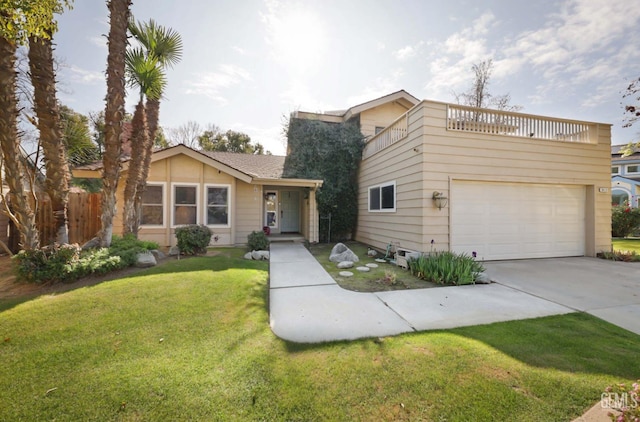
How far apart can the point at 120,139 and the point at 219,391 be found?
6218 mm

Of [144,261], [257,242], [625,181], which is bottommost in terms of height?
[144,261]

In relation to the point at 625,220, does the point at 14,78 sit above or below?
above

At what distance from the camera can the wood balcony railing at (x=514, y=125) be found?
671cm

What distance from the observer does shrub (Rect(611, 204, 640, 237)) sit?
11656mm

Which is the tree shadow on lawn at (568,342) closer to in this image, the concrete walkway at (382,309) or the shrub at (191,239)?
the concrete walkway at (382,309)

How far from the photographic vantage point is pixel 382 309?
373 centimetres

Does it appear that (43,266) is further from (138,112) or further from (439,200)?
(439,200)

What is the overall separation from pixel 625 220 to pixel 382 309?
53.1ft

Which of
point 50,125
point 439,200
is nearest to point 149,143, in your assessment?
point 50,125

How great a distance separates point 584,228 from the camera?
782 centimetres

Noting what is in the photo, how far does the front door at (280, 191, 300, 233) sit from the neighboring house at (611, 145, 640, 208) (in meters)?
18.3

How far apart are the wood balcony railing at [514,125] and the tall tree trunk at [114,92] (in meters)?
8.11

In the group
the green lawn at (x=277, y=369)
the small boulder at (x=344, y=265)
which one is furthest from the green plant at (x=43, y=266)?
the small boulder at (x=344, y=265)

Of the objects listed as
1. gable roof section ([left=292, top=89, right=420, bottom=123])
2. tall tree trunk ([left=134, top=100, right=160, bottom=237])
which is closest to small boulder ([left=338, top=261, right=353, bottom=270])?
tall tree trunk ([left=134, top=100, right=160, bottom=237])
